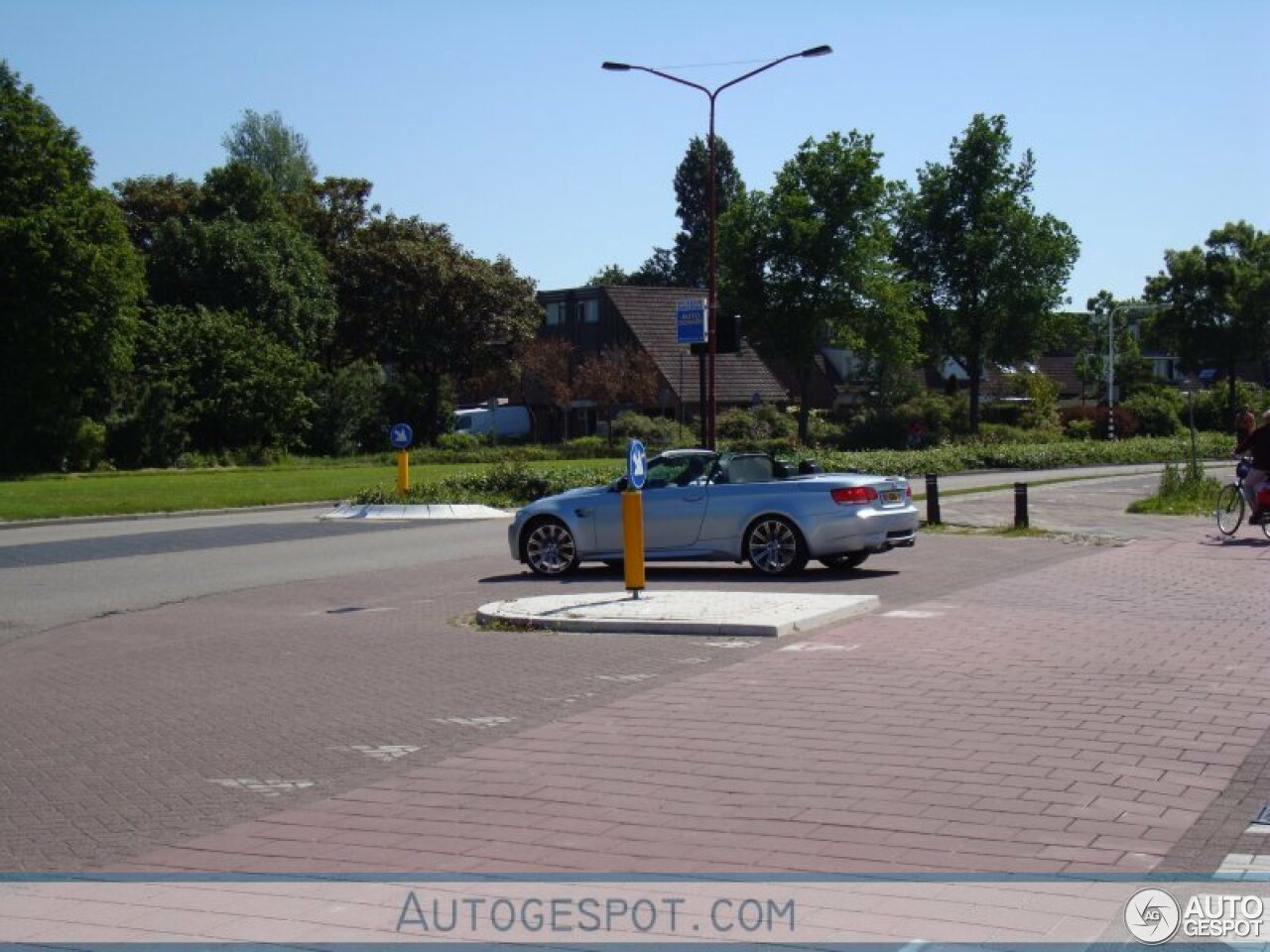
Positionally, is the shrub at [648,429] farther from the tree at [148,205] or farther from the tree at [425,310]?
the tree at [148,205]

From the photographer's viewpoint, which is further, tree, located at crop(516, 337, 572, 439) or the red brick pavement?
tree, located at crop(516, 337, 572, 439)

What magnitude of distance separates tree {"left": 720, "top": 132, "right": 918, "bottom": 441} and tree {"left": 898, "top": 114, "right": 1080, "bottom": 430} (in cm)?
623

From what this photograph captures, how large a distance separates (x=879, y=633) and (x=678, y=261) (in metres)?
108

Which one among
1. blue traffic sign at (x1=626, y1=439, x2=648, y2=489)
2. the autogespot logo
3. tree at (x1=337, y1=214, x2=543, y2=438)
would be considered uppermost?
tree at (x1=337, y1=214, x2=543, y2=438)

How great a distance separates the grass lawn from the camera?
100 feet

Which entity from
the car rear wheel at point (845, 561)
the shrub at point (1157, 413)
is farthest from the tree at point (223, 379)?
the car rear wheel at point (845, 561)

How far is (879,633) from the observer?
38.6 ft

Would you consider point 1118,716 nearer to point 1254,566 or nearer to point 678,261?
point 1254,566

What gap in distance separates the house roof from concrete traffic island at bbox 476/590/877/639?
5521cm

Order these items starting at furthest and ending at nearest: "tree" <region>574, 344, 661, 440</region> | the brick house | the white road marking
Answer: the brick house, "tree" <region>574, 344, 661, 440</region>, the white road marking

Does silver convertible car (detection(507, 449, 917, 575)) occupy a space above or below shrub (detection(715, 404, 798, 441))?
below

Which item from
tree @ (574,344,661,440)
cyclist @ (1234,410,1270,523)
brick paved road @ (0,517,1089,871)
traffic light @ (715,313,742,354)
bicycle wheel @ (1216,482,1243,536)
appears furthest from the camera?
tree @ (574,344,661,440)

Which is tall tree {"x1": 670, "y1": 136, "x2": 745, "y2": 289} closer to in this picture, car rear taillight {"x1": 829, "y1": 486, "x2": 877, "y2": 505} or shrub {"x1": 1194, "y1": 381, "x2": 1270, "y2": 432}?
shrub {"x1": 1194, "y1": 381, "x2": 1270, "y2": 432}

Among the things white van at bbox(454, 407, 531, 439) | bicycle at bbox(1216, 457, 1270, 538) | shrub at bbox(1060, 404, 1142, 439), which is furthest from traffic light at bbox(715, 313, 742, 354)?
white van at bbox(454, 407, 531, 439)
